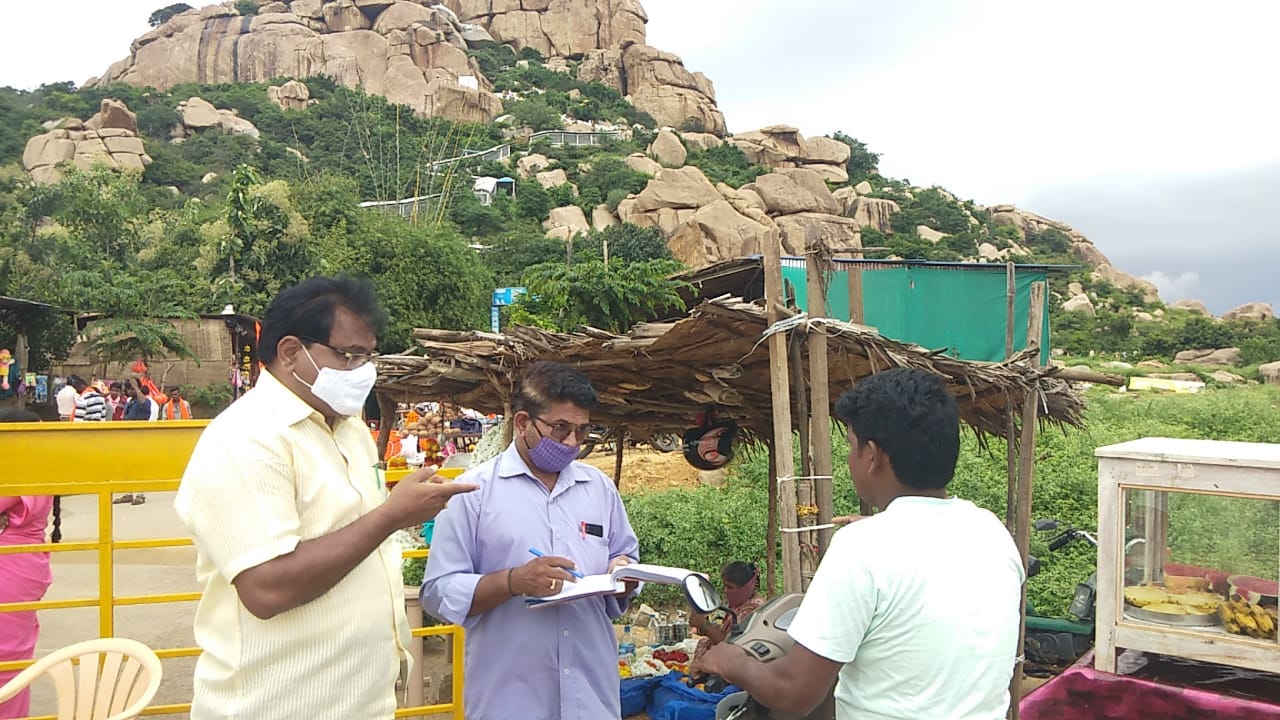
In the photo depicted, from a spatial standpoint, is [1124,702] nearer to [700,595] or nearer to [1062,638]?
[1062,638]

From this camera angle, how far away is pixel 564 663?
239 centimetres

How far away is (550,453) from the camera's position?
253cm

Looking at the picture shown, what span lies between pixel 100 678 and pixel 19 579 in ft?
3.57

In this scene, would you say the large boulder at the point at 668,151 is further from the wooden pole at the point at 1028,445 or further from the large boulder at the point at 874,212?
the wooden pole at the point at 1028,445

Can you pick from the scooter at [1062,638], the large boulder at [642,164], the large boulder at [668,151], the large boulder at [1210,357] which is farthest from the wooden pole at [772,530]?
the large boulder at [668,151]

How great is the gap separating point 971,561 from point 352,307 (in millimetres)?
1468

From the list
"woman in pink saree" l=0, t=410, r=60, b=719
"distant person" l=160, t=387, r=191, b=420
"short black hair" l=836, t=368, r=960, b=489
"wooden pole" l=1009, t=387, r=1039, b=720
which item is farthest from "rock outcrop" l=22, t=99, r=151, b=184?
"short black hair" l=836, t=368, r=960, b=489

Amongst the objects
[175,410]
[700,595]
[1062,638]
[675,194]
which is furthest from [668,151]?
[700,595]

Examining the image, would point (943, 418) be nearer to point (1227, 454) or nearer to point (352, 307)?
point (352, 307)

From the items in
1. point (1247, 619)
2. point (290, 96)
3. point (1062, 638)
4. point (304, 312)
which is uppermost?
point (290, 96)

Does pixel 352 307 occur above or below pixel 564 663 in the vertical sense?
above

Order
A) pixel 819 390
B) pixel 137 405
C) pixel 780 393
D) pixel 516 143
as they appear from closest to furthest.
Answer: pixel 780 393
pixel 819 390
pixel 137 405
pixel 516 143

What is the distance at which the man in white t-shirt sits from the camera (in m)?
1.60

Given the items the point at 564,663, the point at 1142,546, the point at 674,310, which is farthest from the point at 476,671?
the point at 674,310
